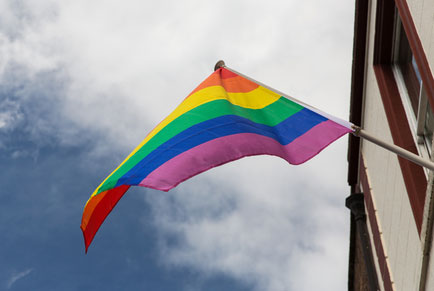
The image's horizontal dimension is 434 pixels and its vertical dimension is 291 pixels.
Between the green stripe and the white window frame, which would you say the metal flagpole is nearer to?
the green stripe

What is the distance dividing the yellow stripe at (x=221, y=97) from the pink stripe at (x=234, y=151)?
647mm

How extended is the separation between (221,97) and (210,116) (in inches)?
15.6

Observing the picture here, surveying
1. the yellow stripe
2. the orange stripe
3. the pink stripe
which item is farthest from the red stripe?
the orange stripe

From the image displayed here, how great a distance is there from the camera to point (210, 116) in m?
6.30

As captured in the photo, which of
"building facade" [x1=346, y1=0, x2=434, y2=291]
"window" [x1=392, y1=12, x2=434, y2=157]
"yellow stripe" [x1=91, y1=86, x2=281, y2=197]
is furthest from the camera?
"window" [x1=392, y1=12, x2=434, y2=157]

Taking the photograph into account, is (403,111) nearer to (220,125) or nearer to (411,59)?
(411,59)

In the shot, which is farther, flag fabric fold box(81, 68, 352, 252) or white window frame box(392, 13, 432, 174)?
white window frame box(392, 13, 432, 174)

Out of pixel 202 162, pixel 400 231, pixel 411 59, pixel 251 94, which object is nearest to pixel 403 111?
pixel 411 59

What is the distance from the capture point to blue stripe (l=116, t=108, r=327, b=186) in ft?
19.3

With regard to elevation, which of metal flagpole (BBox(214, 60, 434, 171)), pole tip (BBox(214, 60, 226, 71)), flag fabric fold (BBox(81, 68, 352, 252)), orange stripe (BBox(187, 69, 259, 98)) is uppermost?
pole tip (BBox(214, 60, 226, 71))

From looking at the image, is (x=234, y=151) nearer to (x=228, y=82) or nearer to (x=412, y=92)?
(x=228, y=82)

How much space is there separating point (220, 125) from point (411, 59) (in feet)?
10.5

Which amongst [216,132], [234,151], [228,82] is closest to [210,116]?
[216,132]

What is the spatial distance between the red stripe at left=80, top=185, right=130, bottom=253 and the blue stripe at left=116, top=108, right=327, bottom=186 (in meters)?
0.81
